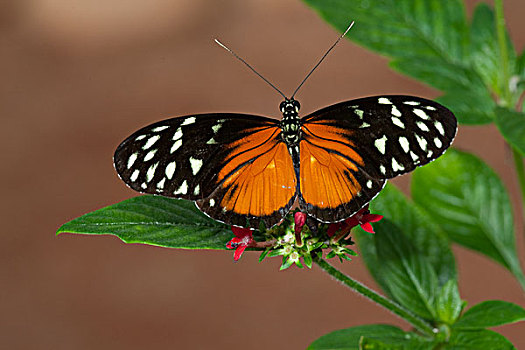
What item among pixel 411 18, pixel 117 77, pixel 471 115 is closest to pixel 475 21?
pixel 411 18

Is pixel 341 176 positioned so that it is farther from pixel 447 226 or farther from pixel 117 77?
pixel 117 77

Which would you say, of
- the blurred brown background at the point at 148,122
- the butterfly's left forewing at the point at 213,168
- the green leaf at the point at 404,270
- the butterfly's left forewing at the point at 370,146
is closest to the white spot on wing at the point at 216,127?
the butterfly's left forewing at the point at 213,168

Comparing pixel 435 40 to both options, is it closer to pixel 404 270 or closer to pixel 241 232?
pixel 404 270

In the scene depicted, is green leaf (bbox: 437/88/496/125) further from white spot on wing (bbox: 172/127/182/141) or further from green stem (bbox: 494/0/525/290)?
white spot on wing (bbox: 172/127/182/141)

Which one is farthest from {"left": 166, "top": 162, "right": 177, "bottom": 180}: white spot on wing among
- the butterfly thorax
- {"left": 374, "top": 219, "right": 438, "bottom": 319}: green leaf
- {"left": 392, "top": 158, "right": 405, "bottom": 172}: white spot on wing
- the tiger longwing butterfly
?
{"left": 374, "top": 219, "right": 438, "bottom": 319}: green leaf

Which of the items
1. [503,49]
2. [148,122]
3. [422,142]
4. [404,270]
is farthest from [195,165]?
[148,122]

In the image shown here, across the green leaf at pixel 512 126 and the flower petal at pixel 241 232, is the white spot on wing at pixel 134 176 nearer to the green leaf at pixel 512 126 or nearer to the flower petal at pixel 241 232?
the flower petal at pixel 241 232
